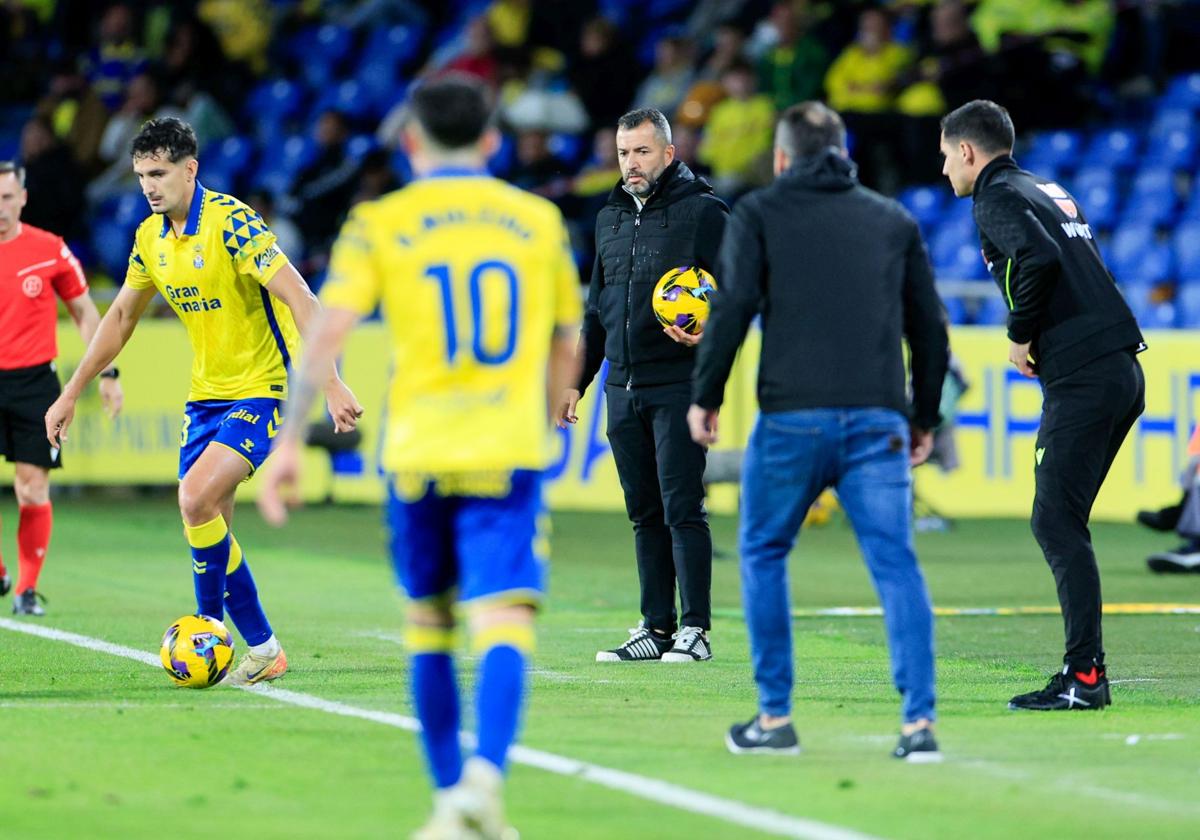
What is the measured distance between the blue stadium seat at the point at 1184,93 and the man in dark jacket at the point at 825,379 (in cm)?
1470

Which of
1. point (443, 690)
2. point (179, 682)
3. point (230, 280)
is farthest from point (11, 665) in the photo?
point (443, 690)

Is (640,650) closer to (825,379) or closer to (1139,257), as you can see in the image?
(825,379)

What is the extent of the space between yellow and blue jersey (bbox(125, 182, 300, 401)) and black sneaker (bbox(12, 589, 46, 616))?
313cm

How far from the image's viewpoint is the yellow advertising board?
1755 centimetres

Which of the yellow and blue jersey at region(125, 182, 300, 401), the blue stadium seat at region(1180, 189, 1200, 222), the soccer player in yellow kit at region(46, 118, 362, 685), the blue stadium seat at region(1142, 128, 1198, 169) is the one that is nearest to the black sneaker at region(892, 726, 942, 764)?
the soccer player in yellow kit at region(46, 118, 362, 685)

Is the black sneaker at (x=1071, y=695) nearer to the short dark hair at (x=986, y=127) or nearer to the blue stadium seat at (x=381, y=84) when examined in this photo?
the short dark hair at (x=986, y=127)

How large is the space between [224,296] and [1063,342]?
11.5 feet

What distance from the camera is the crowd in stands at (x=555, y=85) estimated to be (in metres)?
20.4

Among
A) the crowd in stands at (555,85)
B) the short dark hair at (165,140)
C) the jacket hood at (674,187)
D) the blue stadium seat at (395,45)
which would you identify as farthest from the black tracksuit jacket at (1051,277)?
the blue stadium seat at (395,45)

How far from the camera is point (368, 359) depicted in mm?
19719

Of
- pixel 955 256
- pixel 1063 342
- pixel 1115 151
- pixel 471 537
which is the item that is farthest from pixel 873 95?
pixel 471 537

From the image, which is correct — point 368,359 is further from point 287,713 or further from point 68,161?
point 287,713

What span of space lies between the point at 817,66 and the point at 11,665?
13561mm

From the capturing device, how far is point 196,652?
27.5ft
